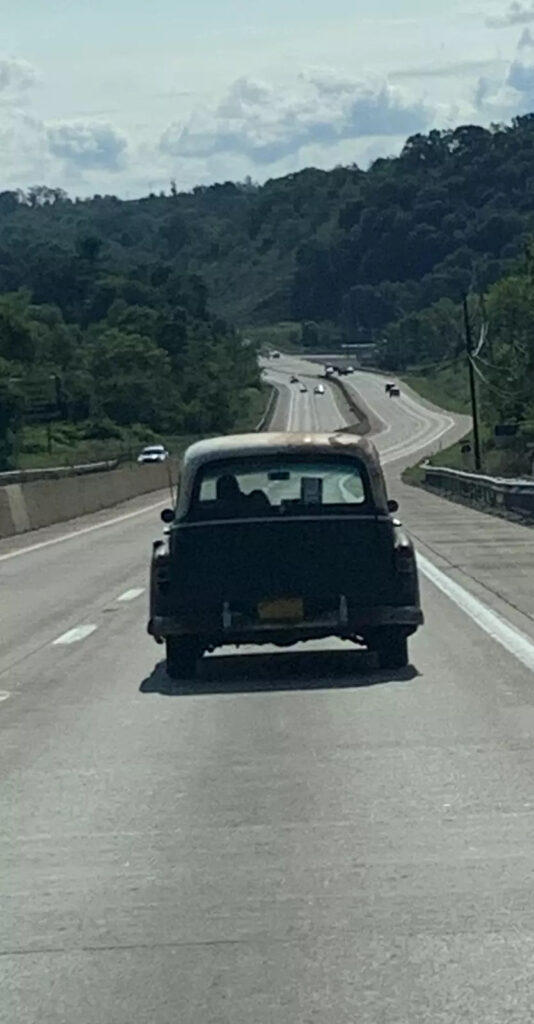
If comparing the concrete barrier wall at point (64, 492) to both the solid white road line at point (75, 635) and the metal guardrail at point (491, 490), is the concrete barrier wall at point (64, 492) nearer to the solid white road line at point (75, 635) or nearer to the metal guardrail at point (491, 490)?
the solid white road line at point (75, 635)

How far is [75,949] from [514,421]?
12303cm

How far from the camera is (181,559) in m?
15.0

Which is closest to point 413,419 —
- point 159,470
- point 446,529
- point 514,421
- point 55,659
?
point 514,421

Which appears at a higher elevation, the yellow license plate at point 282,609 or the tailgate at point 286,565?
the tailgate at point 286,565

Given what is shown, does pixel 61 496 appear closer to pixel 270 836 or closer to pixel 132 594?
pixel 132 594

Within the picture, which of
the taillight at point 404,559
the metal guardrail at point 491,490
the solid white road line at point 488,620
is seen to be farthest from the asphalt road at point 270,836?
the metal guardrail at point 491,490

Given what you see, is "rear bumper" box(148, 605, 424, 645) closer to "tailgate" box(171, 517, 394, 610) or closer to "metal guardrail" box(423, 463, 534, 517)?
"tailgate" box(171, 517, 394, 610)

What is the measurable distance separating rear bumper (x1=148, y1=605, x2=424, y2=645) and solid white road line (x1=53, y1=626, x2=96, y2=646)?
402 cm

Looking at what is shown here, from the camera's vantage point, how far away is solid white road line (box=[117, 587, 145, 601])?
23781 millimetres

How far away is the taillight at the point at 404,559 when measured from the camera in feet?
49.3

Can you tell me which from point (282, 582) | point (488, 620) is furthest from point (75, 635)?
point (282, 582)

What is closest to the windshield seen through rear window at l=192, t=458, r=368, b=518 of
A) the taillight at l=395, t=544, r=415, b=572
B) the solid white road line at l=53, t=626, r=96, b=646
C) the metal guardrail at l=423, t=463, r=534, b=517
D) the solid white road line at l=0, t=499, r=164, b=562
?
the taillight at l=395, t=544, r=415, b=572

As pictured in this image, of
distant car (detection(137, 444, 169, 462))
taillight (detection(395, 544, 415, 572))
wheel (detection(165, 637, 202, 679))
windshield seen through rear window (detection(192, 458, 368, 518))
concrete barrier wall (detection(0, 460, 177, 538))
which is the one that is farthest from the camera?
distant car (detection(137, 444, 169, 462))

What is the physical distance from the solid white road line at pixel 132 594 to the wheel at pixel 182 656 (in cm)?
815
